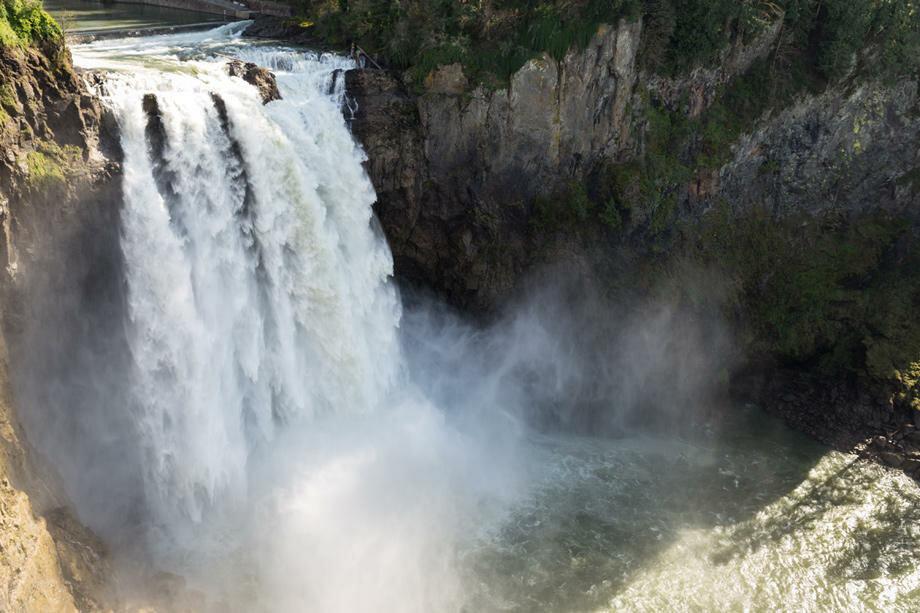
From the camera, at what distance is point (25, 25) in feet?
46.4

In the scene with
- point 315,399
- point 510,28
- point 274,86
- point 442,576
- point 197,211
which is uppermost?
point 510,28

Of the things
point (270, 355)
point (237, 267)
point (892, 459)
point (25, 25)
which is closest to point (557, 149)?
point (237, 267)

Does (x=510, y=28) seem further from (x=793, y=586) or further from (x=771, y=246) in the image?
(x=793, y=586)

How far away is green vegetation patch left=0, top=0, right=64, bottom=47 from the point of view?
13672mm

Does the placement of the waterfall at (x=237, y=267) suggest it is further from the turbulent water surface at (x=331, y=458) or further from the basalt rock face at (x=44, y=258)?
the basalt rock face at (x=44, y=258)

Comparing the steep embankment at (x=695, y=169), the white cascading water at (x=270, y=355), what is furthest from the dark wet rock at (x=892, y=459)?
the white cascading water at (x=270, y=355)

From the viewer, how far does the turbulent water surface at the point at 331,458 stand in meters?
15.9

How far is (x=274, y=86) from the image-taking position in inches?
744

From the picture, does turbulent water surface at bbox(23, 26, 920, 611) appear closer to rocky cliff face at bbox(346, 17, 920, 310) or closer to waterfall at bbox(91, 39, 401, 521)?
waterfall at bbox(91, 39, 401, 521)

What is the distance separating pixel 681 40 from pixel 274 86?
43.3ft

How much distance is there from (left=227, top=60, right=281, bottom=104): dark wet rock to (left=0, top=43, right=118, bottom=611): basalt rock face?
4279 millimetres

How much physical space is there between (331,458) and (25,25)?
478 inches

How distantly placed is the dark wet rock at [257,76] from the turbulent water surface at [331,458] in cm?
28

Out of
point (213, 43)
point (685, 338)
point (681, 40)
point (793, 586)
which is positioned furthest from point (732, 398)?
point (213, 43)
